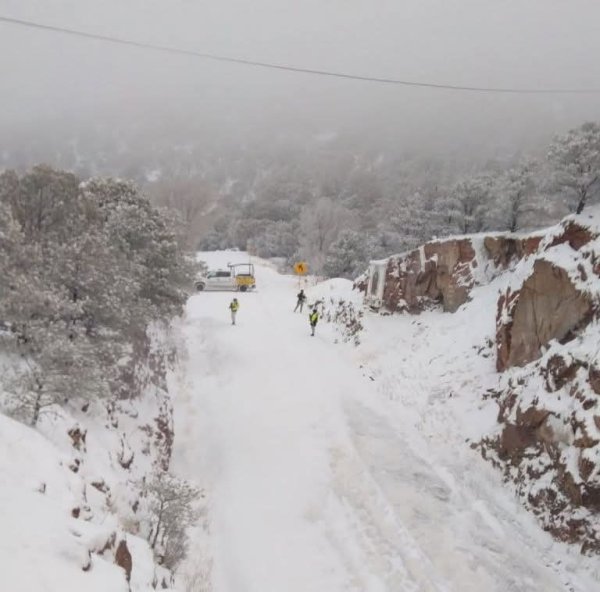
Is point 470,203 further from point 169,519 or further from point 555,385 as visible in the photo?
point 169,519

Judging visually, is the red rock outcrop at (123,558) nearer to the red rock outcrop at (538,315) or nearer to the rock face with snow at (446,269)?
the red rock outcrop at (538,315)

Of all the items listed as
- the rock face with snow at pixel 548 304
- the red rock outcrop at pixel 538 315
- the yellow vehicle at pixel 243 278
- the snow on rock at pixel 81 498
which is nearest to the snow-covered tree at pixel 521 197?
the rock face with snow at pixel 548 304

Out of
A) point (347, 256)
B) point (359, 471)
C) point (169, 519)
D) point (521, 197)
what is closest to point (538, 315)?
point (359, 471)

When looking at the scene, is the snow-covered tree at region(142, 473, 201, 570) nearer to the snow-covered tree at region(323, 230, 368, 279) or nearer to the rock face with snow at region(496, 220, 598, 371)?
the rock face with snow at region(496, 220, 598, 371)

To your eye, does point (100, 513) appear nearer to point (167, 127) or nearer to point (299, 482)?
point (299, 482)

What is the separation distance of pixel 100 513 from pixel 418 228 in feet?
75.3

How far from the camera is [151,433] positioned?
413 inches

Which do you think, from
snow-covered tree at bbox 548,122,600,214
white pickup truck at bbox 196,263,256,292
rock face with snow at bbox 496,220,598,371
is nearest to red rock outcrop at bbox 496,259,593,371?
rock face with snow at bbox 496,220,598,371

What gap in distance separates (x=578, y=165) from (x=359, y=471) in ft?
40.1

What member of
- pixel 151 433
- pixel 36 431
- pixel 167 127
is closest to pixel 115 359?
pixel 151 433

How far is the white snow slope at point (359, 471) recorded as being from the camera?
24.3 feet

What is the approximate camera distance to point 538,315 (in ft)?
37.8

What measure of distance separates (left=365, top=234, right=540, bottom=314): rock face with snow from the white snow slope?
986 millimetres

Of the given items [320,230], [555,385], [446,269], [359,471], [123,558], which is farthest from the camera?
[320,230]
